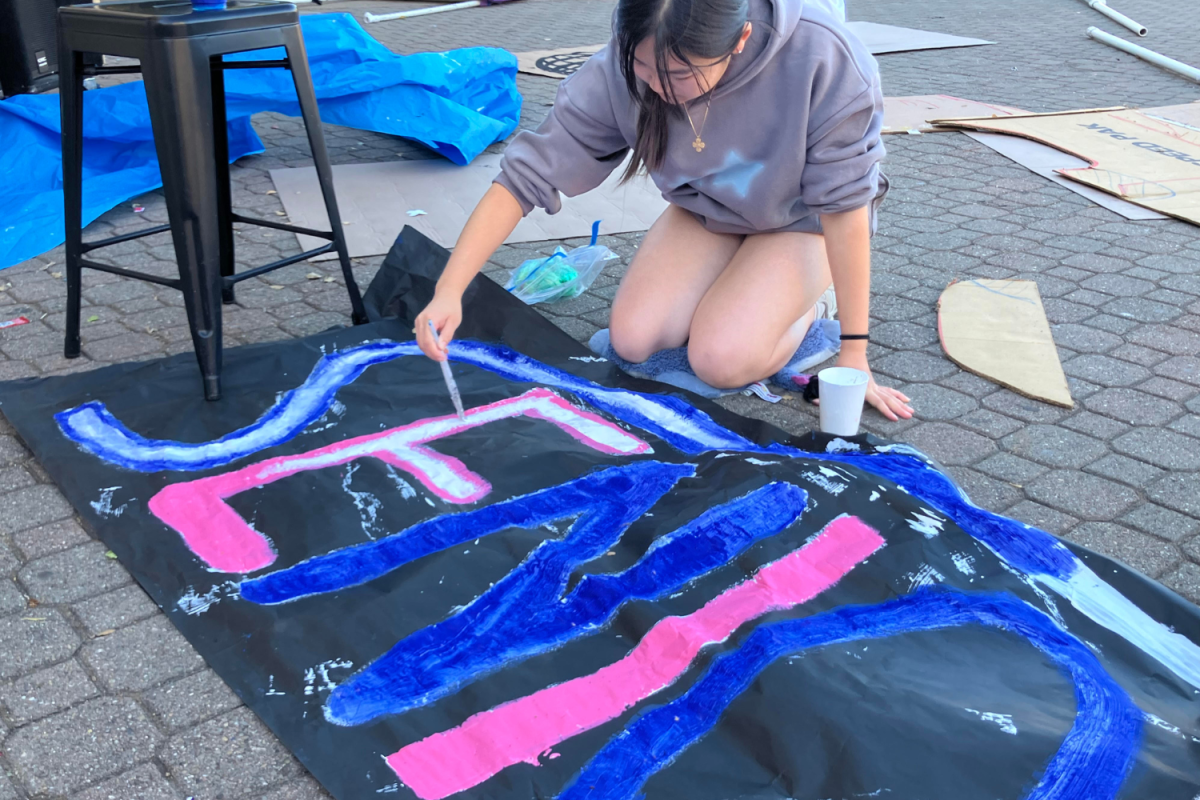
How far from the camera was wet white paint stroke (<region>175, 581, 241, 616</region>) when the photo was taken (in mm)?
1529

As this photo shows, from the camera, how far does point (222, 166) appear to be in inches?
97.2

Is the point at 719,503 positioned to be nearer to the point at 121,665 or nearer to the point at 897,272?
the point at 121,665

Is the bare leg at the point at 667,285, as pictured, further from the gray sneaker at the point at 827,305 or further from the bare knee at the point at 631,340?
the gray sneaker at the point at 827,305

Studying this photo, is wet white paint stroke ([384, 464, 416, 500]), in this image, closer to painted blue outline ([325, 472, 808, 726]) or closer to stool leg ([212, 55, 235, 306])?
painted blue outline ([325, 472, 808, 726])

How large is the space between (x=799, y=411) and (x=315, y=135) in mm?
1280

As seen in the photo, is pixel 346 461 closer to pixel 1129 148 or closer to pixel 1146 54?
pixel 1129 148

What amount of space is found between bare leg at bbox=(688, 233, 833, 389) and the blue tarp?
1.90 m

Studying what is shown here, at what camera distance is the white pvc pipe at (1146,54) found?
221 inches

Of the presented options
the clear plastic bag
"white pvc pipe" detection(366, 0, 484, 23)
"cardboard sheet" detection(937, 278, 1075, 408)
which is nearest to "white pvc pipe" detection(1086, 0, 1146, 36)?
"white pvc pipe" detection(366, 0, 484, 23)

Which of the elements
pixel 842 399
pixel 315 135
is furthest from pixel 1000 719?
pixel 315 135

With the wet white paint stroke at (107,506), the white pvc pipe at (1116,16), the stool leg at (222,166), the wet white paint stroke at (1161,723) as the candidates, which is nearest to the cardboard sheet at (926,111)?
the white pvc pipe at (1116,16)

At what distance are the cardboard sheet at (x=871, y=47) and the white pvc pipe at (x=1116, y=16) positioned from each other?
112cm

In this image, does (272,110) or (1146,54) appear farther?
(1146,54)

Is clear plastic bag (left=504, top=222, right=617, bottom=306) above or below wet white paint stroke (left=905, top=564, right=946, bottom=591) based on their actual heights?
below
